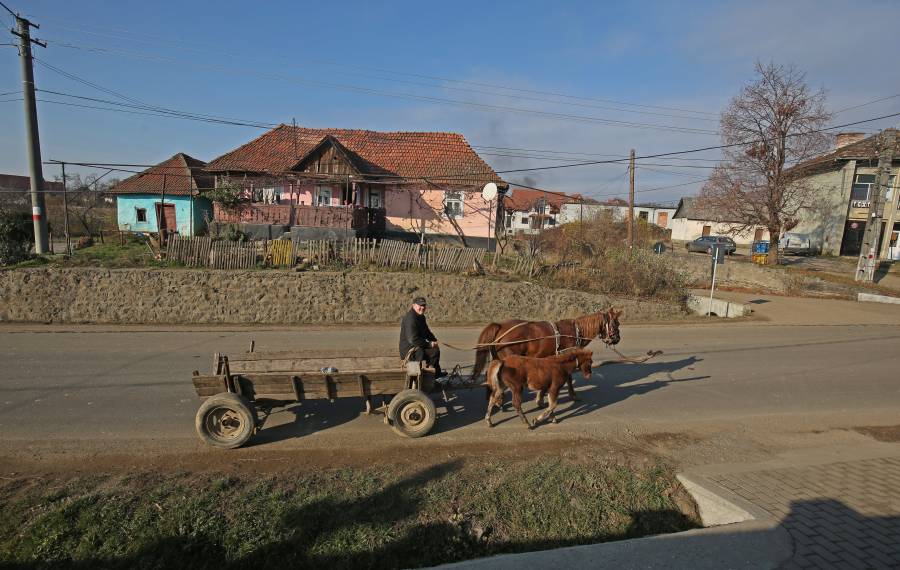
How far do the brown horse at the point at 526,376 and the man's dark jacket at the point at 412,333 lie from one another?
3.71 ft

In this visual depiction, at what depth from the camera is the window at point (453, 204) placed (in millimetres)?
26750

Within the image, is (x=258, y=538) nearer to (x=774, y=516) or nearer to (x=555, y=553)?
(x=555, y=553)

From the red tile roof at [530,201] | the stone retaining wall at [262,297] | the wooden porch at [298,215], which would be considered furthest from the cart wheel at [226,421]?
the red tile roof at [530,201]

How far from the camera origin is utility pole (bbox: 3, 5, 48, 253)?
1939cm

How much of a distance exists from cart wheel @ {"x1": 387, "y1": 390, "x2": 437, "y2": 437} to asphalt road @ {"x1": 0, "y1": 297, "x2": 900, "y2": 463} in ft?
0.90

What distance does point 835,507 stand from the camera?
16.8ft

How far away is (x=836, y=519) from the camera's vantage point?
194 inches

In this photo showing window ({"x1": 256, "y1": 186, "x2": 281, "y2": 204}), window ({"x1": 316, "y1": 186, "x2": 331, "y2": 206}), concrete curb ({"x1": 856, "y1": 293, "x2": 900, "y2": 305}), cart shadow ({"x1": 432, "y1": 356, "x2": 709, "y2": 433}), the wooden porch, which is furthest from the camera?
window ({"x1": 316, "y1": 186, "x2": 331, "y2": 206})

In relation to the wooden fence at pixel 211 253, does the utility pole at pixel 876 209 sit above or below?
above

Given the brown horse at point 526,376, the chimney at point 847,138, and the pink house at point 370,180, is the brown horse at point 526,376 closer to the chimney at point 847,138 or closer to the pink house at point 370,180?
the pink house at point 370,180

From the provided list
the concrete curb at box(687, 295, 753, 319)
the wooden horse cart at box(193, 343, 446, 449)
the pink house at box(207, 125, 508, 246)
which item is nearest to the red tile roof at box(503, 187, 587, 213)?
the pink house at box(207, 125, 508, 246)

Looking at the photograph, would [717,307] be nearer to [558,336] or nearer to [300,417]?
[558,336]

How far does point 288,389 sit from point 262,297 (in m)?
10.0

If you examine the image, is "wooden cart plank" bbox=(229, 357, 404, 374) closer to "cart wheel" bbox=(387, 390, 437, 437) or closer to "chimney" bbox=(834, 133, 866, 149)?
"cart wheel" bbox=(387, 390, 437, 437)
